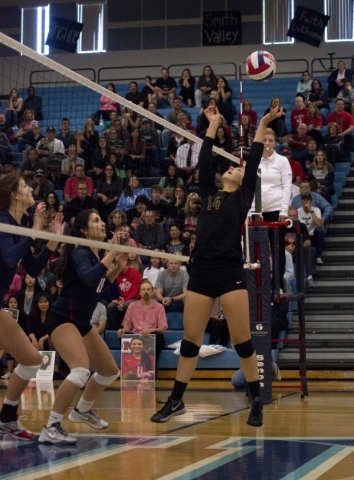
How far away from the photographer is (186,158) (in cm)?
1603

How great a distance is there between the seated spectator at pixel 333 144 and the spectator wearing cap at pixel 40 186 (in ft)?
19.4

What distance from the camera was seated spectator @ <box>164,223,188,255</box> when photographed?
1434cm

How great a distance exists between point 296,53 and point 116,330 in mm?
13363

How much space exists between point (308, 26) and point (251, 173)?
18588 mm

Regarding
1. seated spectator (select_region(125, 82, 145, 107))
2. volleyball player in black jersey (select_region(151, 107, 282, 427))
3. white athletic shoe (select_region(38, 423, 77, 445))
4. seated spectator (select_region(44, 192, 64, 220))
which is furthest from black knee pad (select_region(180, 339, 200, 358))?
seated spectator (select_region(125, 82, 145, 107))

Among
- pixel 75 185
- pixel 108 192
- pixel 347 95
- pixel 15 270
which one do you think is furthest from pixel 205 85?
pixel 15 270

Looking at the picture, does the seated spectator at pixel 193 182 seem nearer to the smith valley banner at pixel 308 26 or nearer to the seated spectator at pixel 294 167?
the seated spectator at pixel 294 167

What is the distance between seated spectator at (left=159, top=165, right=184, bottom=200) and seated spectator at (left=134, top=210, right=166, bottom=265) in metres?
0.57

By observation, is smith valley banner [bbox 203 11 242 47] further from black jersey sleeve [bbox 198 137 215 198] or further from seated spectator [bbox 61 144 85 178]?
black jersey sleeve [bbox 198 137 215 198]

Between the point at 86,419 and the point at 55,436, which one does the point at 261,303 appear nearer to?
the point at 86,419

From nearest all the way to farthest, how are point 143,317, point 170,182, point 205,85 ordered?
point 143,317 < point 170,182 < point 205,85

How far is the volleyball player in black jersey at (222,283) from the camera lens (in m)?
6.82

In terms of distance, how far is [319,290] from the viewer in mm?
15672

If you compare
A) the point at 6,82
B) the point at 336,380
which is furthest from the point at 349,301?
the point at 6,82
